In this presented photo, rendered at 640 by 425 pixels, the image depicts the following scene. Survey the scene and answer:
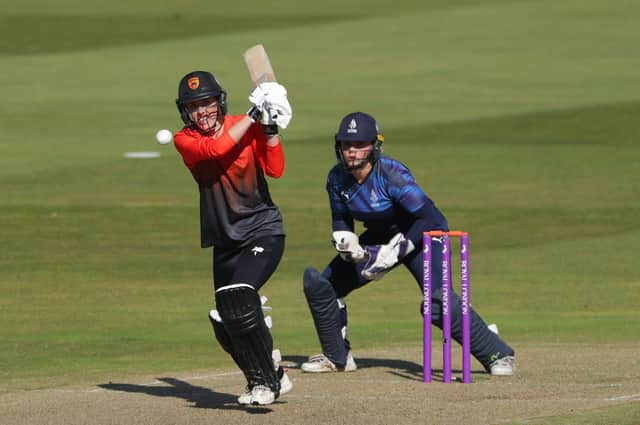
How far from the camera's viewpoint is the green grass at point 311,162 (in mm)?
14508

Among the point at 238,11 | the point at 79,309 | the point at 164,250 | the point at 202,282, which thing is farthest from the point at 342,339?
the point at 238,11

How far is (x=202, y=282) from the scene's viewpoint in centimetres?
1691

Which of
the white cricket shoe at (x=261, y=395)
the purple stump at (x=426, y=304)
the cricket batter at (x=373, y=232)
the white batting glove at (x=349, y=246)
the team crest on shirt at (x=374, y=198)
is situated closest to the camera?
the white cricket shoe at (x=261, y=395)

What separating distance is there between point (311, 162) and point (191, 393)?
659 inches

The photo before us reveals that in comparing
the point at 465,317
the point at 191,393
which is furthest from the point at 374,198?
the point at 191,393

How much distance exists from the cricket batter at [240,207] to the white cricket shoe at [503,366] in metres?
1.79

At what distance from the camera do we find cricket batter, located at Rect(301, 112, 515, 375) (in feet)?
36.2

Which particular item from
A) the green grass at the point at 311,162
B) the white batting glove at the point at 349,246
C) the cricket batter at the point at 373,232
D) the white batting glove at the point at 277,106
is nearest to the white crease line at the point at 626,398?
the cricket batter at the point at 373,232

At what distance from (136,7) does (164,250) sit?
3790 cm

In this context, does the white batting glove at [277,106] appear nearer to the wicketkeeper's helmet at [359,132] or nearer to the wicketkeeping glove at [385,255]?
the wicketkeeper's helmet at [359,132]

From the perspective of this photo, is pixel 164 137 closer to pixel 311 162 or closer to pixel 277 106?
pixel 277 106

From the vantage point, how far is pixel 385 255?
11.0 m

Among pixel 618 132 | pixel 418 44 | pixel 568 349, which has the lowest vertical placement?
pixel 568 349

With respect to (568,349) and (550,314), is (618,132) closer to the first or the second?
(550,314)
